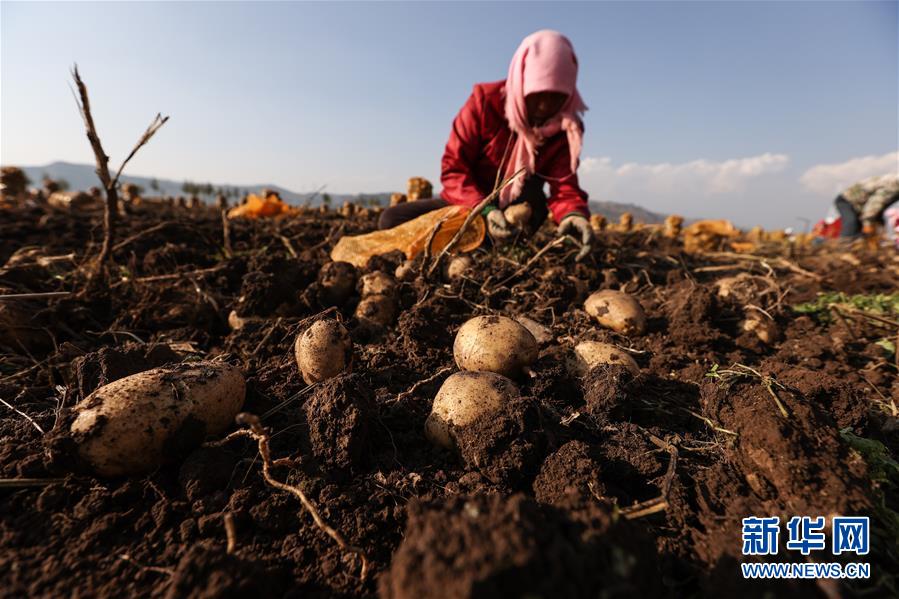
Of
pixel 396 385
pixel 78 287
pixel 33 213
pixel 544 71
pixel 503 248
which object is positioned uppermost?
pixel 544 71

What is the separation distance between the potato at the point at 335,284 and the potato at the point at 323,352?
2.81 ft

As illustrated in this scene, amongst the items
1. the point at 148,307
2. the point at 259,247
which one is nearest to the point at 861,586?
the point at 148,307

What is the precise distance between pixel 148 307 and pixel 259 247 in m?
1.88

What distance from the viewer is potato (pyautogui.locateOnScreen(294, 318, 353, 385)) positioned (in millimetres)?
2088

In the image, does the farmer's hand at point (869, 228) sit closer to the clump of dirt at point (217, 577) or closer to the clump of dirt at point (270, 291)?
the clump of dirt at point (270, 291)

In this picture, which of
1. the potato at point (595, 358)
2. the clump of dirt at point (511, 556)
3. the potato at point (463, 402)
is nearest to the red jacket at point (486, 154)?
the potato at point (595, 358)

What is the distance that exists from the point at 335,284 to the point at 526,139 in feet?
9.69

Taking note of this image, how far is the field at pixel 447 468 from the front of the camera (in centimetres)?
99

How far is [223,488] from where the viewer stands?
1.50 meters

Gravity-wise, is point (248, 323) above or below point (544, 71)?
below

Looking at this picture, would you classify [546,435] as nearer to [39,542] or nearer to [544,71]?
[39,542]

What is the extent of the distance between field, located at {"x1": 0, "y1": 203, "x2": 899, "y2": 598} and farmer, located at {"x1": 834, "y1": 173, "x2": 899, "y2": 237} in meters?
8.97

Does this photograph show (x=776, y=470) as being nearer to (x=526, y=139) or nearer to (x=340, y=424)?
(x=340, y=424)

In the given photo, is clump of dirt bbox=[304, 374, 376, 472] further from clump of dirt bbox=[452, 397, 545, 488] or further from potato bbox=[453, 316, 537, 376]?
potato bbox=[453, 316, 537, 376]
